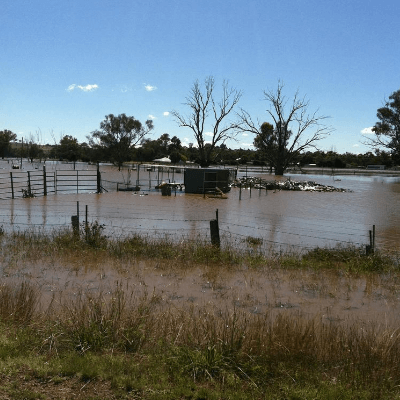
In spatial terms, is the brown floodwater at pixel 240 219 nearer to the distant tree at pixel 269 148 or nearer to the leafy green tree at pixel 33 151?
the distant tree at pixel 269 148

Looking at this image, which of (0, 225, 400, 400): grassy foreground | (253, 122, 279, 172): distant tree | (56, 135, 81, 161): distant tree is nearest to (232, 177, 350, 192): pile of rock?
(253, 122, 279, 172): distant tree

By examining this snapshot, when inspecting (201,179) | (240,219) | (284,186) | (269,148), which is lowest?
(240,219)

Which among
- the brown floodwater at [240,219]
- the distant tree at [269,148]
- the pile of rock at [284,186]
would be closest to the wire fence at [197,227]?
the brown floodwater at [240,219]

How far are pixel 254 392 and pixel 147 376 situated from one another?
1106mm

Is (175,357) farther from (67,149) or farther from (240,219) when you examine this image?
(67,149)

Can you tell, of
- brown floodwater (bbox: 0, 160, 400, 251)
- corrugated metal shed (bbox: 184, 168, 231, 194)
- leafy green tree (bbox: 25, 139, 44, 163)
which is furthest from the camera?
leafy green tree (bbox: 25, 139, 44, 163)

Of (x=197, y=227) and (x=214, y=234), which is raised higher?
(x=214, y=234)

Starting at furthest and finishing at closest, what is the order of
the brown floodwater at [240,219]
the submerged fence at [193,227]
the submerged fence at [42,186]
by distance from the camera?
the submerged fence at [42,186] → the brown floodwater at [240,219] → the submerged fence at [193,227]

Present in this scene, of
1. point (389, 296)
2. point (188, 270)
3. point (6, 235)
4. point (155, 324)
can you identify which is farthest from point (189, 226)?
point (155, 324)

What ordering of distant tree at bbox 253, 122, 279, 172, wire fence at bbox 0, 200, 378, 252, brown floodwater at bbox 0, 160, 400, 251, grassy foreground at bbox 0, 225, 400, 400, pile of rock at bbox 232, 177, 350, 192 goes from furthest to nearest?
1. distant tree at bbox 253, 122, 279, 172
2. pile of rock at bbox 232, 177, 350, 192
3. brown floodwater at bbox 0, 160, 400, 251
4. wire fence at bbox 0, 200, 378, 252
5. grassy foreground at bbox 0, 225, 400, 400

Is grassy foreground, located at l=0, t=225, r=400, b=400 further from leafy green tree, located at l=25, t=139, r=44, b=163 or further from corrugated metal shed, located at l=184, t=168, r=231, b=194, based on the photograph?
leafy green tree, located at l=25, t=139, r=44, b=163

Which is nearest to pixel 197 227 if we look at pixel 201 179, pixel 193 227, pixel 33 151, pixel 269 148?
pixel 193 227

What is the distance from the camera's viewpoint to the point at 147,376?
5070mm

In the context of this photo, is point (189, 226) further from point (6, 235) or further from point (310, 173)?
point (310, 173)
